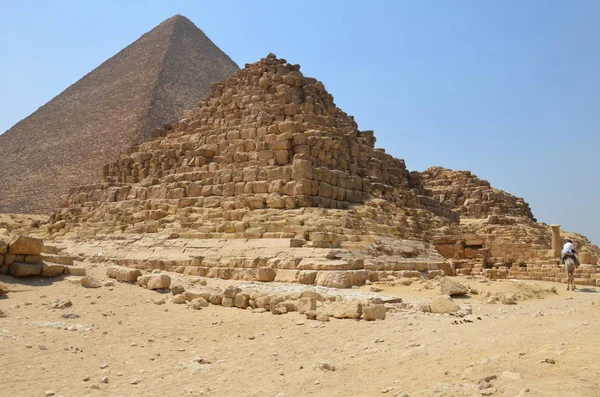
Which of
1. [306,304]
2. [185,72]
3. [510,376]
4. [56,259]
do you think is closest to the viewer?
[510,376]

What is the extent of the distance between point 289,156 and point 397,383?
1172 centimetres

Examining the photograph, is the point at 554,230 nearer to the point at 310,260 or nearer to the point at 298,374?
the point at 310,260

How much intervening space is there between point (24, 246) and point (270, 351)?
5.39m

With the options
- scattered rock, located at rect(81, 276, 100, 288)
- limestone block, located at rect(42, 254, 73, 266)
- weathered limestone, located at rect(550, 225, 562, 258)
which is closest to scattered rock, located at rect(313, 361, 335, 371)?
scattered rock, located at rect(81, 276, 100, 288)

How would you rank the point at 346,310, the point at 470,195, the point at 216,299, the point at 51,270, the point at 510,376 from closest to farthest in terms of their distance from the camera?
the point at 510,376
the point at 346,310
the point at 216,299
the point at 51,270
the point at 470,195

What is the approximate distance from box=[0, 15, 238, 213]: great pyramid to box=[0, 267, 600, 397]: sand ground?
128 ft

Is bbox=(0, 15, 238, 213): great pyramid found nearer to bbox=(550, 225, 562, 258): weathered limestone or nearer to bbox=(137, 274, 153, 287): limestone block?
bbox=(550, 225, 562, 258): weathered limestone

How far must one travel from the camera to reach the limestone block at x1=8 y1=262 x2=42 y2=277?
9.29 m

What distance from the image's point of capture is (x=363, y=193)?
17.5 metres

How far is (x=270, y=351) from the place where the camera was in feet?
20.5

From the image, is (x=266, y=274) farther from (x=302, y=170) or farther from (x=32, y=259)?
(x=32, y=259)

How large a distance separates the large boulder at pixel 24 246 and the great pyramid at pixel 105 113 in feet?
119

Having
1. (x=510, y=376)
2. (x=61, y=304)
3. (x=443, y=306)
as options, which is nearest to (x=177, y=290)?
(x=61, y=304)

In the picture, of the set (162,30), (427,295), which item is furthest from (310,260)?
(162,30)
